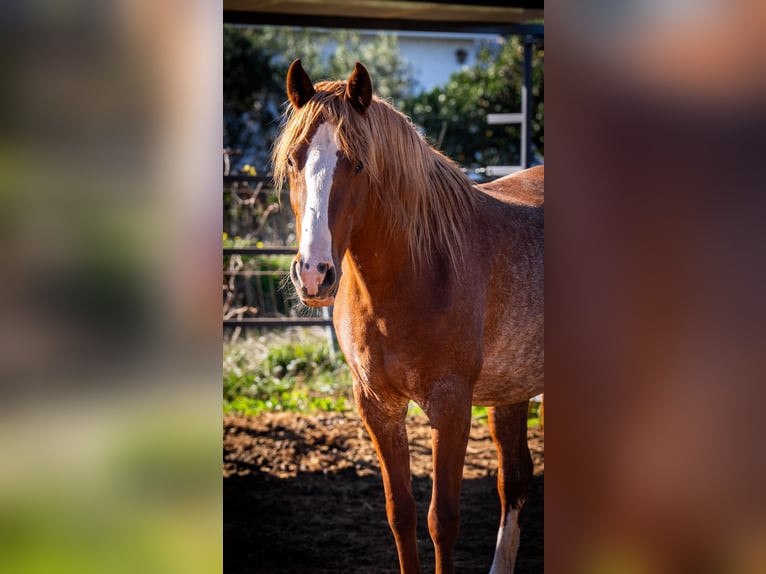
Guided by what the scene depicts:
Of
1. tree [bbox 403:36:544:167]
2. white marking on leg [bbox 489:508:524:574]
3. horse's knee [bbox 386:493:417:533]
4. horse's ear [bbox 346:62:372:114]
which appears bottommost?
white marking on leg [bbox 489:508:524:574]

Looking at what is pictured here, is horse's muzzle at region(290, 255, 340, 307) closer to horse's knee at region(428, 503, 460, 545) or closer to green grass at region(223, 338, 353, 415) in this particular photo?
horse's knee at region(428, 503, 460, 545)

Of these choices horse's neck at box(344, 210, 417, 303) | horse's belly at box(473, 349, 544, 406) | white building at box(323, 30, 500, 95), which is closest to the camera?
horse's neck at box(344, 210, 417, 303)

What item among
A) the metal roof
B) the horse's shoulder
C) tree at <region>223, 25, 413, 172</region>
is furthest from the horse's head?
tree at <region>223, 25, 413, 172</region>

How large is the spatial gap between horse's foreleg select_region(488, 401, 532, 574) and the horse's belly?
A: 0.91ft

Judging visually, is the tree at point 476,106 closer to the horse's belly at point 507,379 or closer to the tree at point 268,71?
the tree at point 268,71

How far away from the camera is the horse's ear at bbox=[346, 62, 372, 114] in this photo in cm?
251

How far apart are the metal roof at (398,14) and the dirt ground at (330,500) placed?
2748mm

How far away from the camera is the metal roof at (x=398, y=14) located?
14.8 ft

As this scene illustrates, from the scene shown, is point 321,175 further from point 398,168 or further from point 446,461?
point 446,461
